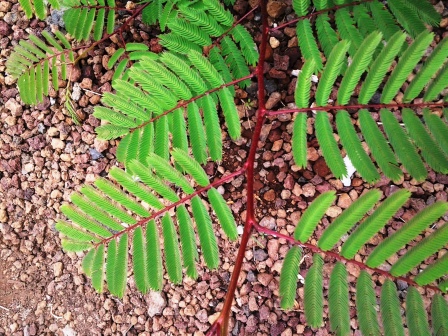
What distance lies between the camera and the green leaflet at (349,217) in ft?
4.23

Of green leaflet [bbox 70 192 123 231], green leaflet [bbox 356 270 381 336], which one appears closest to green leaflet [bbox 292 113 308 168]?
green leaflet [bbox 356 270 381 336]

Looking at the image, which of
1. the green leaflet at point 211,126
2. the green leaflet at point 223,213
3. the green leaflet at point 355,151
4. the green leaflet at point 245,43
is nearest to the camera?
the green leaflet at point 355,151

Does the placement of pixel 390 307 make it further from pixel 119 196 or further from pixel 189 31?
pixel 189 31

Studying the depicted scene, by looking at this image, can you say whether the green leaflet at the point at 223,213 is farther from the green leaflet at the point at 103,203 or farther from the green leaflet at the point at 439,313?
the green leaflet at the point at 439,313

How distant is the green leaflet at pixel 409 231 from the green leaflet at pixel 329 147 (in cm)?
25

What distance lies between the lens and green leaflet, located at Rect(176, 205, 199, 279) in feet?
4.72

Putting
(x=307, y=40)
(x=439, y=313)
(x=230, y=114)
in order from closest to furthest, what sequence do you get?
(x=439, y=313) < (x=230, y=114) < (x=307, y=40)

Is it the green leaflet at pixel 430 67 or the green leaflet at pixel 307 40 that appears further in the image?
the green leaflet at pixel 307 40

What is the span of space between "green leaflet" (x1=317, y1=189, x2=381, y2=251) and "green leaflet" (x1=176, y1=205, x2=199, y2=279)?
377 mm

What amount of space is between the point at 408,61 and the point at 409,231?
1.57 feet

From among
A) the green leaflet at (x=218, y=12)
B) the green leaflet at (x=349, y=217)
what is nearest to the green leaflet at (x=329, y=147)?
the green leaflet at (x=349, y=217)

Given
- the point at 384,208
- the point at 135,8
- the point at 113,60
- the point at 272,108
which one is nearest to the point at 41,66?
the point at 113,60

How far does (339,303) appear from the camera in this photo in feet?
4.36

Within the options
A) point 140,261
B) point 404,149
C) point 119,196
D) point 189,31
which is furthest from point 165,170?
point 404,149
